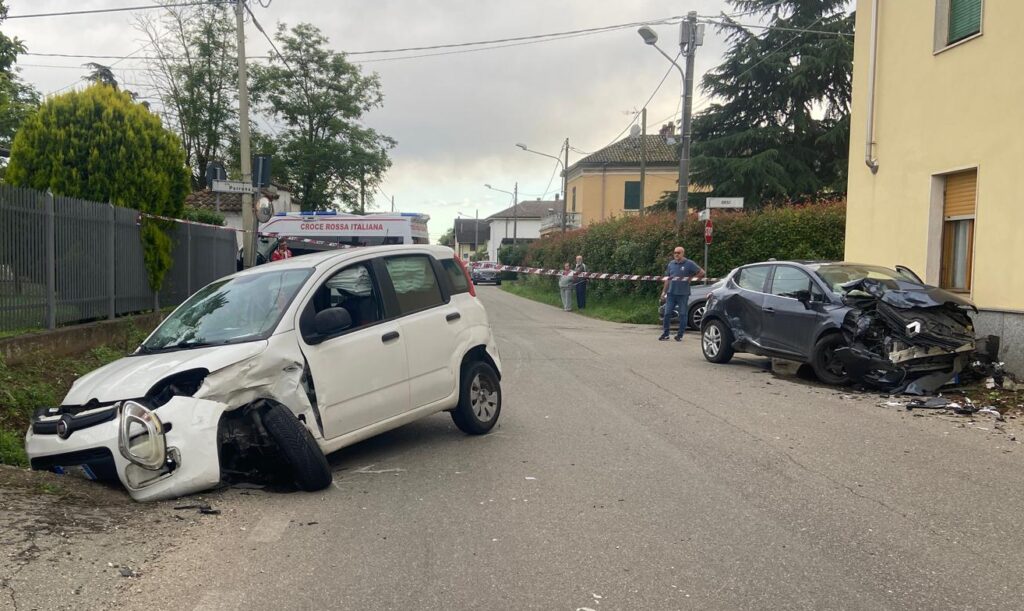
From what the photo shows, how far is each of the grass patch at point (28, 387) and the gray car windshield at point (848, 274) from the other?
29.7 ft

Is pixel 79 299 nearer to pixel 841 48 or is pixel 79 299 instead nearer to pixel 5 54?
pixel 5 54

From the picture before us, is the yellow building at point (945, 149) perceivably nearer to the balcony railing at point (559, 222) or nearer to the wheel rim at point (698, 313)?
the wheel rim at point (698, 313)

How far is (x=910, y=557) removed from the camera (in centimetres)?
443

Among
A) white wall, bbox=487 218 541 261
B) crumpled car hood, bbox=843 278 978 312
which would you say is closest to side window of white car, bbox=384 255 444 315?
crumpled car hood, bbox=843 278 978 312

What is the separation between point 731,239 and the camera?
22.0 metres

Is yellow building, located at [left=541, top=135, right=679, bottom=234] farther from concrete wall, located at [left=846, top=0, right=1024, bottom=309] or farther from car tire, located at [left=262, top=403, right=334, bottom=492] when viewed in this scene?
car tire, located at [left=262, top=403, right=334, bottom=492]

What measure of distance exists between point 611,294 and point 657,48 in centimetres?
867

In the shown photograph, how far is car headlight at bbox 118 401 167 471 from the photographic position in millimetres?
4988

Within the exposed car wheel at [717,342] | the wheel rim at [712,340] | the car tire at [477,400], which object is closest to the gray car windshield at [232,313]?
the car tire at [477,400]

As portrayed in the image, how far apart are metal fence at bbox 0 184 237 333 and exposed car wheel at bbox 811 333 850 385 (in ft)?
30.6

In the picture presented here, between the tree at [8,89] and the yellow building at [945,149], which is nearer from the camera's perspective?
the yellow building at [945,149]

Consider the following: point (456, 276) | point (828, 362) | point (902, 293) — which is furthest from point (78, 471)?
point (902, 293)

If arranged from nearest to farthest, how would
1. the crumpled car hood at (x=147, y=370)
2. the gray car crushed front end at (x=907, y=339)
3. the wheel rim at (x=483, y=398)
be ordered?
the crumpled car hood at (x=147, y=370) < the wheel rim at (x=483, y=398) < the gray car crushed front end at (x=907, y=339)

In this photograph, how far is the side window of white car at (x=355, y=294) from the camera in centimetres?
644
